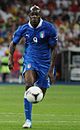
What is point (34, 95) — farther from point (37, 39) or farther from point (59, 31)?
point (59, 31)

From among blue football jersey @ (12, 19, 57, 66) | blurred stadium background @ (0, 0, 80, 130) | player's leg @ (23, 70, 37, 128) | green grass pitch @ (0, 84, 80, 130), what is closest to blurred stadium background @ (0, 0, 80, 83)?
blurred stadium background @ (0, 0, 80, 130)

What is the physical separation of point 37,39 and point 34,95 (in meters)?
1.31

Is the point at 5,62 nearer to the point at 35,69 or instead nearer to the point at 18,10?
the point at 18,10

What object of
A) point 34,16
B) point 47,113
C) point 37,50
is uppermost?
point 34,16

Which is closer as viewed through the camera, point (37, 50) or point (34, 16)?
point (34, 16)

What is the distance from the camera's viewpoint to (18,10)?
3634 centimetres

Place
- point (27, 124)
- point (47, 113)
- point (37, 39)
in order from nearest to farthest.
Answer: point (27, 124), point (37, 39), point (47, 113)

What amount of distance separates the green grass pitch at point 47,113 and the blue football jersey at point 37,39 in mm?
1298

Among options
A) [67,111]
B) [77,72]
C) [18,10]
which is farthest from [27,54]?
[18,10]

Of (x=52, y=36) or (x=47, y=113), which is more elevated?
(x=52, y=36)

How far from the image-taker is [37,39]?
12.1 metres

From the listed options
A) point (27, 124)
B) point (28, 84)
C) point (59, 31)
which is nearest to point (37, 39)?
point (28, 84)

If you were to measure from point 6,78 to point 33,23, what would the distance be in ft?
68.9

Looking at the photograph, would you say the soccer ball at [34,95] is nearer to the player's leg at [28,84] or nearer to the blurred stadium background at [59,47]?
the player's leg at [28,84]
